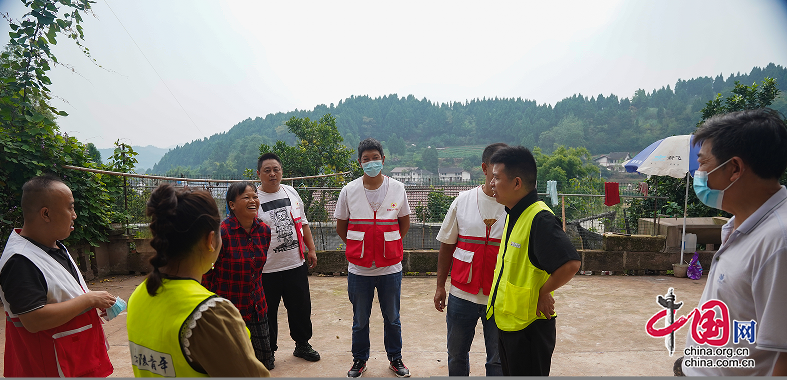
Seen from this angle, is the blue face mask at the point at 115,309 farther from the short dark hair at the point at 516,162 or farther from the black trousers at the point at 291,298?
the short dark hair at the point at 516,162

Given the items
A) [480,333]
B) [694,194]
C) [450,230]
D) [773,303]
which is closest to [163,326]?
[773,303]

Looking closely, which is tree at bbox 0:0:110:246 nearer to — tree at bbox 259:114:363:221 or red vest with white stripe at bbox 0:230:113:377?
red vest with white stripe at bbox 0:230:113:377

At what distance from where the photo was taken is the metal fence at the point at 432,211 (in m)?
6.69

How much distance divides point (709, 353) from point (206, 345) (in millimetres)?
1651

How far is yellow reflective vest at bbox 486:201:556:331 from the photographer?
1972 millimetres

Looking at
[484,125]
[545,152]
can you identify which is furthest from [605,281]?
[484,125]

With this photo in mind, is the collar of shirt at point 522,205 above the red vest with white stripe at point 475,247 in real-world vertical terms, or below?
above

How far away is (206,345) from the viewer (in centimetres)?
119

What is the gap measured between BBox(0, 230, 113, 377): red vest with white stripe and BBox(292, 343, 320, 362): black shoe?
188 centimetres

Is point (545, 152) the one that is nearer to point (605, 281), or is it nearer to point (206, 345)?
point (605, 281)

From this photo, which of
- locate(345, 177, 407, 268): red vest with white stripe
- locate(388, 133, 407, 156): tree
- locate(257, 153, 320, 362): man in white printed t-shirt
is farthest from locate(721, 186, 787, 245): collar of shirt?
locate(388, 133, 407, 156): tree

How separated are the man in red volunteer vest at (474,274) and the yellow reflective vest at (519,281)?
50 cm

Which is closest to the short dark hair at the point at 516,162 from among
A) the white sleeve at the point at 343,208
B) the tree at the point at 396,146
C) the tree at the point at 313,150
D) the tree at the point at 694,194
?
the white sleeve at the point at 343,208

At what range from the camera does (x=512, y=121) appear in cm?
7231
